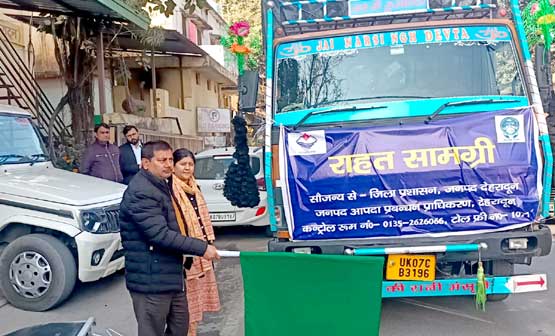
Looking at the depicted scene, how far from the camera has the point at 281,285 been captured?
11.1ft

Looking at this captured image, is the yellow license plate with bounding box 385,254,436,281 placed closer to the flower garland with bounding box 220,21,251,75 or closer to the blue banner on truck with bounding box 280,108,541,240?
the blue banner on truck with bounding box 280,108,541,240

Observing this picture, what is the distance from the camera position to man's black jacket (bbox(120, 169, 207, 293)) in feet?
11.3

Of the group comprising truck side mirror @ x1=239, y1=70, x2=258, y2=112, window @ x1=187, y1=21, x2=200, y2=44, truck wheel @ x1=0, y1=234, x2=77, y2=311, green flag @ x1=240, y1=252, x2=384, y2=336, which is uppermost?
window @ x1=187, y1=21, x2=200, y2=44

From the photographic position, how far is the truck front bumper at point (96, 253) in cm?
572

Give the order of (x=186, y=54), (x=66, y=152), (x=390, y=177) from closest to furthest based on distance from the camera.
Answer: (x=390, y=177) → (x=66, y=152) → (x=186, y=54)

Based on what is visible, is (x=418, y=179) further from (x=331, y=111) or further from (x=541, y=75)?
(x=541, y=75)

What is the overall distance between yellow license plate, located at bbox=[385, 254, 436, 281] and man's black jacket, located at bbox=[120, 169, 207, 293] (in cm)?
173

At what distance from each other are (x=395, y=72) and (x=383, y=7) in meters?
0.71

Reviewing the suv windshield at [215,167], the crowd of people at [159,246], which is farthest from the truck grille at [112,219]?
the suv windshield at [215,167]

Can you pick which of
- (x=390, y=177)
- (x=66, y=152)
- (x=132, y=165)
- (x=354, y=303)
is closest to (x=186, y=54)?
(x=66, y=152)

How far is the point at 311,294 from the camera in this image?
11.0 feet

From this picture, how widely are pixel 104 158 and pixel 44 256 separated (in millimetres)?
2576

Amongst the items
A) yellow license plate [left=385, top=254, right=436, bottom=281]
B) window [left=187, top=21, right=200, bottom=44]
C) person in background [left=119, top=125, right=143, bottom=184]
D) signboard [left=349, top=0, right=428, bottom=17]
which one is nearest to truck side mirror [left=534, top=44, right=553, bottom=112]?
signboard [left=349, top=0, right=428, bottom=17]

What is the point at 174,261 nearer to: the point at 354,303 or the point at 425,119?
the point at 354,303
